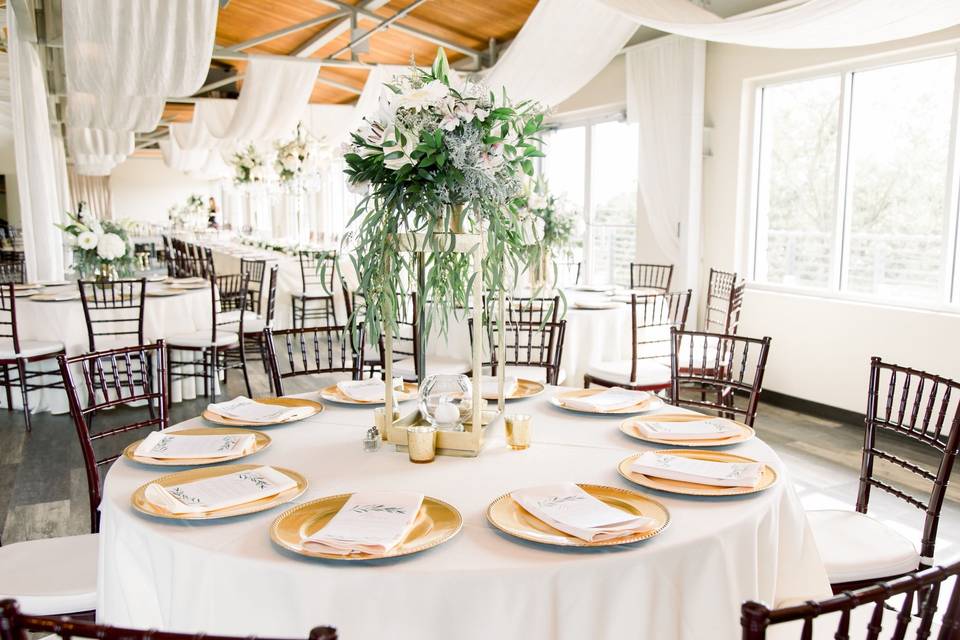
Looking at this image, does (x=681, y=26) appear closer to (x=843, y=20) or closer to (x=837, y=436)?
(x=843, y=20)

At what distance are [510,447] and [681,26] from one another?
266cm

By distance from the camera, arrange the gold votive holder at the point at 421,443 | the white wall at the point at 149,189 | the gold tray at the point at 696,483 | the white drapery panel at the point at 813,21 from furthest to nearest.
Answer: the white wall at the point at 149,189, the white drapery panel at the point at 813,21, the gold votive holder at the point at 421,443, the gold tray at the point at 696,483

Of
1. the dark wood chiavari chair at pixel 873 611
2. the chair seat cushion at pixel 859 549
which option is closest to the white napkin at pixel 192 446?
the dark wood chiavari chair at pixel 873 611

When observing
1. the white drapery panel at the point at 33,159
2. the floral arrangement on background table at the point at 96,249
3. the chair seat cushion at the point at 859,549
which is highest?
the white drapery panel at the point at 33,159

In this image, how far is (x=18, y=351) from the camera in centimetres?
499

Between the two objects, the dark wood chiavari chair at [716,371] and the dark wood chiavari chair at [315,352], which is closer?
the dark wood chiavari chair at [716,371]

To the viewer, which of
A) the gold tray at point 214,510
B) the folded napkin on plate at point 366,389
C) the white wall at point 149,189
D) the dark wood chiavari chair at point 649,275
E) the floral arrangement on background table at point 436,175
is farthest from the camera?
the white wall at point 149,189

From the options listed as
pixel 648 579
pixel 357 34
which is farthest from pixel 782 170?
pixel 648 579

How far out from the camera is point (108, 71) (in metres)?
4.07

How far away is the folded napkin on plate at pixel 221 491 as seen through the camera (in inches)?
64.9

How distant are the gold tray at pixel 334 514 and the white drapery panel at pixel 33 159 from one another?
5.40 metres

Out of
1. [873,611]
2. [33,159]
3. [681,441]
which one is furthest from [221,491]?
[33,159]

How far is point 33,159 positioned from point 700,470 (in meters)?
5.89

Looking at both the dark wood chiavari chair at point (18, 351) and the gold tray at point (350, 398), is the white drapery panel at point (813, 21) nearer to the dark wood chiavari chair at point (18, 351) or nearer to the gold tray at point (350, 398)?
the gold tray at point (350, 398)
